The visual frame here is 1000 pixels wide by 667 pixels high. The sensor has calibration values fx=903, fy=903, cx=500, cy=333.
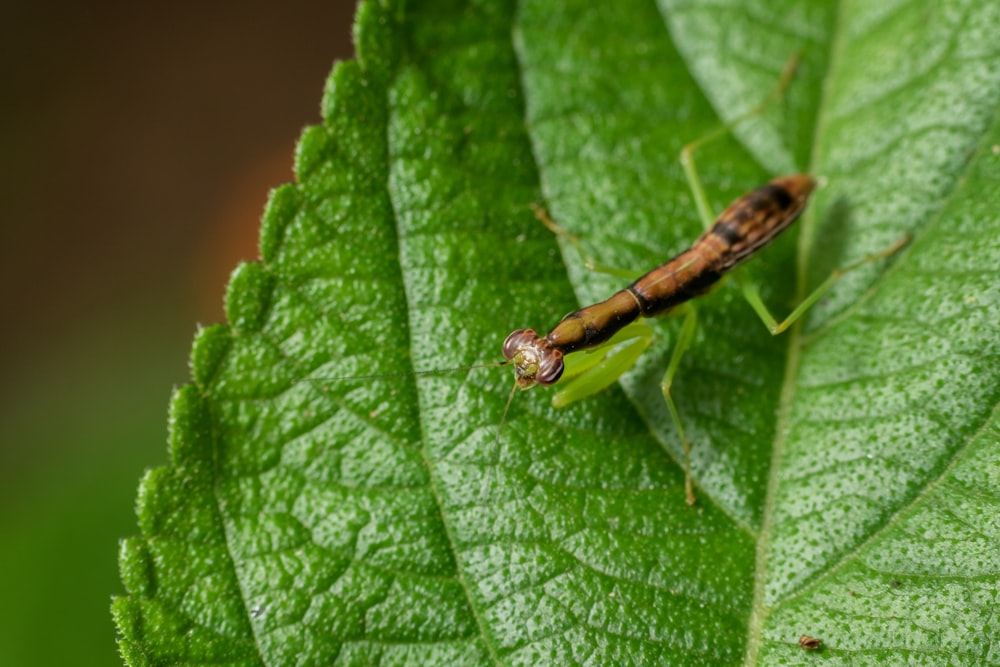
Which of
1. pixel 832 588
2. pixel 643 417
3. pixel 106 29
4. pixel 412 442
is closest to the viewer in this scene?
pixel 832 588

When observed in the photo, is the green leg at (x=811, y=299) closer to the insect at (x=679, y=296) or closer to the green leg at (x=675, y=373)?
the insect at (x=679, y=296)

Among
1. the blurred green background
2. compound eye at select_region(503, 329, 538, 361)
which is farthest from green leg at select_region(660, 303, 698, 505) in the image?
the blurred green background

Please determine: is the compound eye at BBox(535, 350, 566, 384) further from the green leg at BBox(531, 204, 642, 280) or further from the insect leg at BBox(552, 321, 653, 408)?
the green leg at BBox(531, 204, 642, 280)

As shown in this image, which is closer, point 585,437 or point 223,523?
point 223,523

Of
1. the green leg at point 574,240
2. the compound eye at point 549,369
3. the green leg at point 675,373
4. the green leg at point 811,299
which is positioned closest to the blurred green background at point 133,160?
the green leg at point 574,240

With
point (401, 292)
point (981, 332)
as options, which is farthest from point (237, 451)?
point (981, 332)

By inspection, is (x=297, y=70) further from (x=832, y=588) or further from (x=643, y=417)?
(x=832, y=588)
